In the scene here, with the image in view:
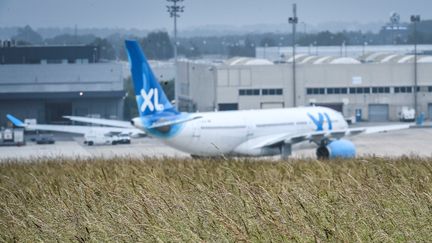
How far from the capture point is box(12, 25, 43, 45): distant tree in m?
43.5

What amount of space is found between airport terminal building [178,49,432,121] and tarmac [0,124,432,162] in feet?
37.3

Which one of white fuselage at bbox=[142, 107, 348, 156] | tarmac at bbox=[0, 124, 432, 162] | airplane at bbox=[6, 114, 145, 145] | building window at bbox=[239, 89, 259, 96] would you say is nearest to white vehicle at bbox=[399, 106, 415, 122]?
tarmac at bbox=[0, 124, 432, 162]

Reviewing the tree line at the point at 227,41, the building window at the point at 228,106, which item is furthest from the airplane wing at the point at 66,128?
the building window at the point at 228,106

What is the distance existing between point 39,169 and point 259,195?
10.3 m

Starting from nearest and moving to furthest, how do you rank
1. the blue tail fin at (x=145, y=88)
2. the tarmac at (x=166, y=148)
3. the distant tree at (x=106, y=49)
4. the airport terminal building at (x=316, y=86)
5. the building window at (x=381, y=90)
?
the tarmac at (x=166, y=148) → the blue tail fin at (x=145, y=88) → the distant tree at (x=106, y=49) → the airport terminal building at (x=316, y=86) → the building window at (x=381, y=90)

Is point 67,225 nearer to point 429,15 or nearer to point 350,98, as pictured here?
point 350,98

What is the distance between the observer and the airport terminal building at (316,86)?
221 ft

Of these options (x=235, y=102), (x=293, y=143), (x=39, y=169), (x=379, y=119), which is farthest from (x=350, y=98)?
(x=39, y=169)

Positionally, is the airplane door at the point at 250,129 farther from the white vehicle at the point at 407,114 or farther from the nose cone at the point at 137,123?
the white vehicle at the point at 407,114

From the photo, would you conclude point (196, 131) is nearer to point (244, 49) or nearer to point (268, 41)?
point (244, 49)

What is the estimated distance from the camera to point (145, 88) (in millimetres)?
42125

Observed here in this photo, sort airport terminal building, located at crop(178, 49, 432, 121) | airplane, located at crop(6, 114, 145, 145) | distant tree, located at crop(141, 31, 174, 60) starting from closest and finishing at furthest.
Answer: airplane, located at crop(6, 114, 145, 145)
airport terminal building, located at crop(178, 49, 432, 121)
distant tree, located at crop(141, 31, 174, 60)

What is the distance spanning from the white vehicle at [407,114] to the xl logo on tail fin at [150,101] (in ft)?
85.1

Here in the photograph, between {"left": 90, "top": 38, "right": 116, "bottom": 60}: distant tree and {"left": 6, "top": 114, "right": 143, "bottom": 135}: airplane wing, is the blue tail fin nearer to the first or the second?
{"left": 6, "top": 114, "right": 143, "bottom": 135}: airplane wing
